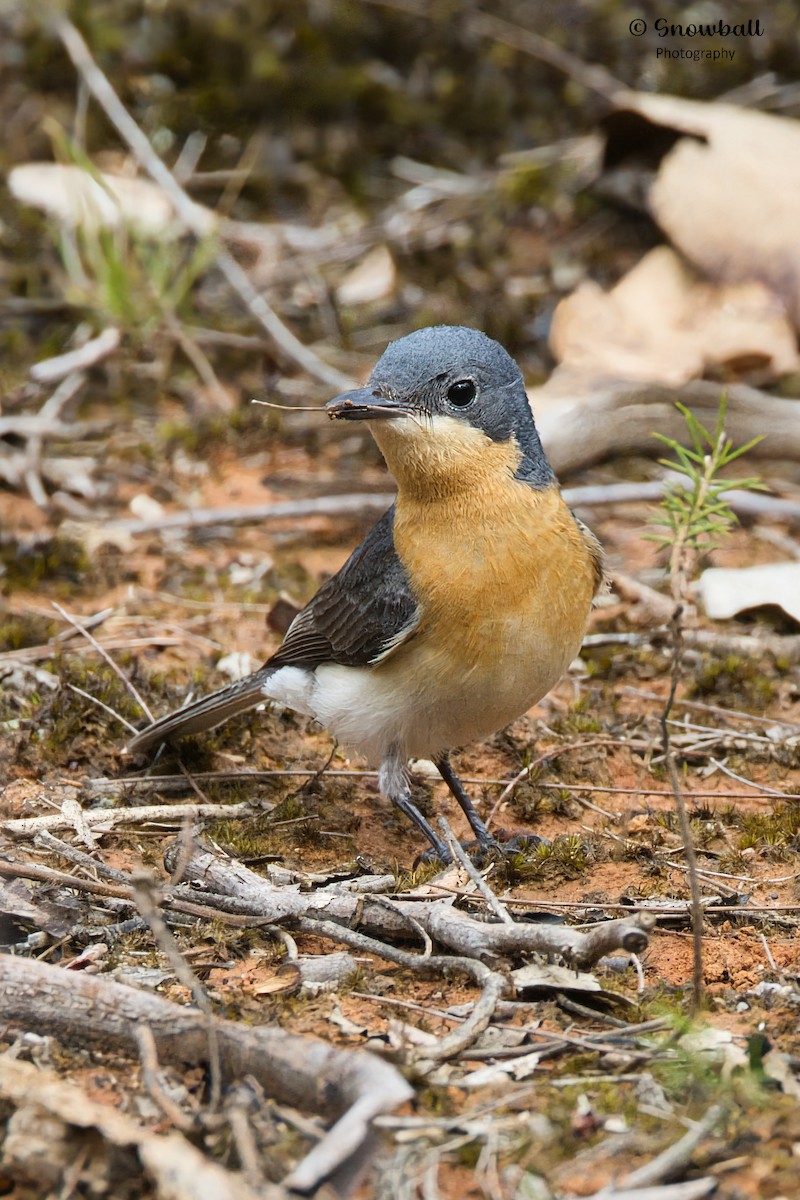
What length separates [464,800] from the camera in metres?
6.05

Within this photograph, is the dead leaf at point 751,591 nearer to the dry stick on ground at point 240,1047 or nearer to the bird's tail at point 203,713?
the bird's tail at point 203,713

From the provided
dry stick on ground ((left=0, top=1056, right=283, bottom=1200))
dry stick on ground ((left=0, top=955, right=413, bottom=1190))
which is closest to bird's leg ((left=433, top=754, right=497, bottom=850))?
dry stick on ground ((left=0, top=955, right=413, bottom=1190))

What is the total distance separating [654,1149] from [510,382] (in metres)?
3.23

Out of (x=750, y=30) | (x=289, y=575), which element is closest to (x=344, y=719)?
(x=289, y=575)

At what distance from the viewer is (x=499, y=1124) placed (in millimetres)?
3426

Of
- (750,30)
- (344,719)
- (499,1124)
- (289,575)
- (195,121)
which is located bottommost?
(289,575)

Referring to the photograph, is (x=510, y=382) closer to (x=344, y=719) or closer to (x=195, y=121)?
(x=344, y=719)

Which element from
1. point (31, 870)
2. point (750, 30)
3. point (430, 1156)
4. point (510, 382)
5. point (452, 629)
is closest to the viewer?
point (430, 1156)

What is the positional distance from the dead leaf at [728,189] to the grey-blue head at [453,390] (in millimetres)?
4243

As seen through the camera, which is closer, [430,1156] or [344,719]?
[430,1156]

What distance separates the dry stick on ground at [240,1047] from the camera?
3207 millimetres

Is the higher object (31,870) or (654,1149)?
(654,1149)

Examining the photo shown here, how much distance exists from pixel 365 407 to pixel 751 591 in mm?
3175

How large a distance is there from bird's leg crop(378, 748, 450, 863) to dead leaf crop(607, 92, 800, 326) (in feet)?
16.5
